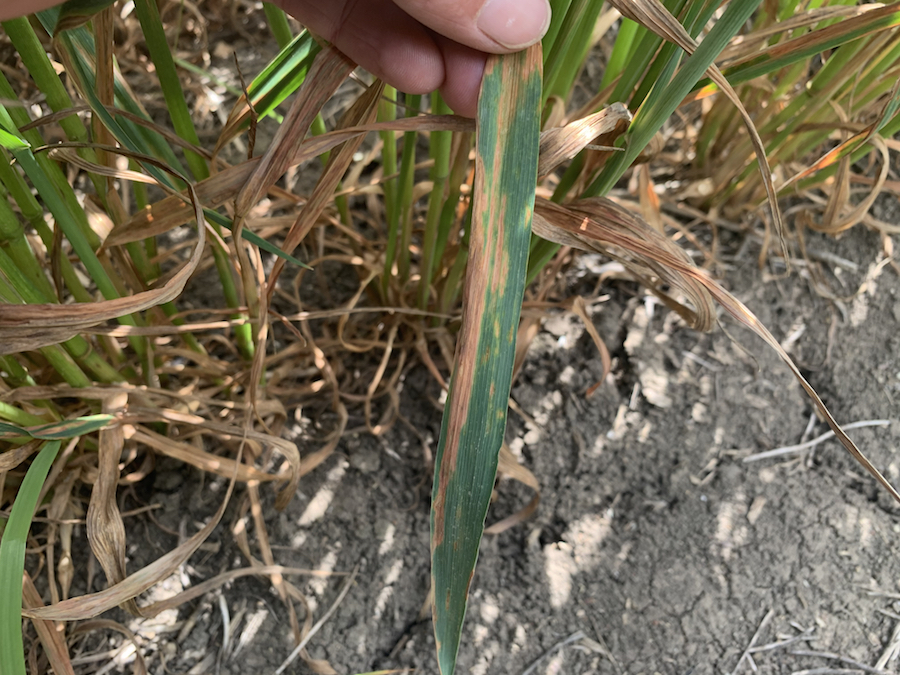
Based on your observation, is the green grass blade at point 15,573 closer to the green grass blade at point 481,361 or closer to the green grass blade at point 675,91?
the green grass blade at point 481,361

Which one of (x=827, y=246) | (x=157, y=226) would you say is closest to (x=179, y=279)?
(x=157, y=226)

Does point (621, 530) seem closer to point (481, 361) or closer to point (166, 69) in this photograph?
point (481, 361)

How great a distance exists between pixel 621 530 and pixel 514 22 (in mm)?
652

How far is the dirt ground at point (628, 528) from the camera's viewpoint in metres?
0.81

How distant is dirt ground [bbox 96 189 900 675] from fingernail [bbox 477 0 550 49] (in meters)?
0.56

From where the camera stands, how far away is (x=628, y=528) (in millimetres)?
877

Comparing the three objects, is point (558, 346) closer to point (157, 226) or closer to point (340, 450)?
point (340, 450)

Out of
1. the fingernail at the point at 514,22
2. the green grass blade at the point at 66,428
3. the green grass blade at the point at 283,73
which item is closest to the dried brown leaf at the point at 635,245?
the fingernail at the point at 514,22

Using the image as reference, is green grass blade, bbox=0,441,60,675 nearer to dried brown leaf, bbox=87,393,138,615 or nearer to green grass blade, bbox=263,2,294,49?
dried brown leaf, bbox=87,393,138,615

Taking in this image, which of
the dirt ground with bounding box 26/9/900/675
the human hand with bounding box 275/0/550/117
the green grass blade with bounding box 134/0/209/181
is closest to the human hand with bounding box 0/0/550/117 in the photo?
the human hand with bounding box 275/0/550/117

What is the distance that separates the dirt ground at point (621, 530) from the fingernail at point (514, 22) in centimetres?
47

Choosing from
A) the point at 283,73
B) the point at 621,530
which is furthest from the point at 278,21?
the point at 621,530

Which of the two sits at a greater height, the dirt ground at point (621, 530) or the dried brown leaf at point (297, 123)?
the dried brown leaf at point (297, 123)

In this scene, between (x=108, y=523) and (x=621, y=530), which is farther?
(x=621, y=530)
